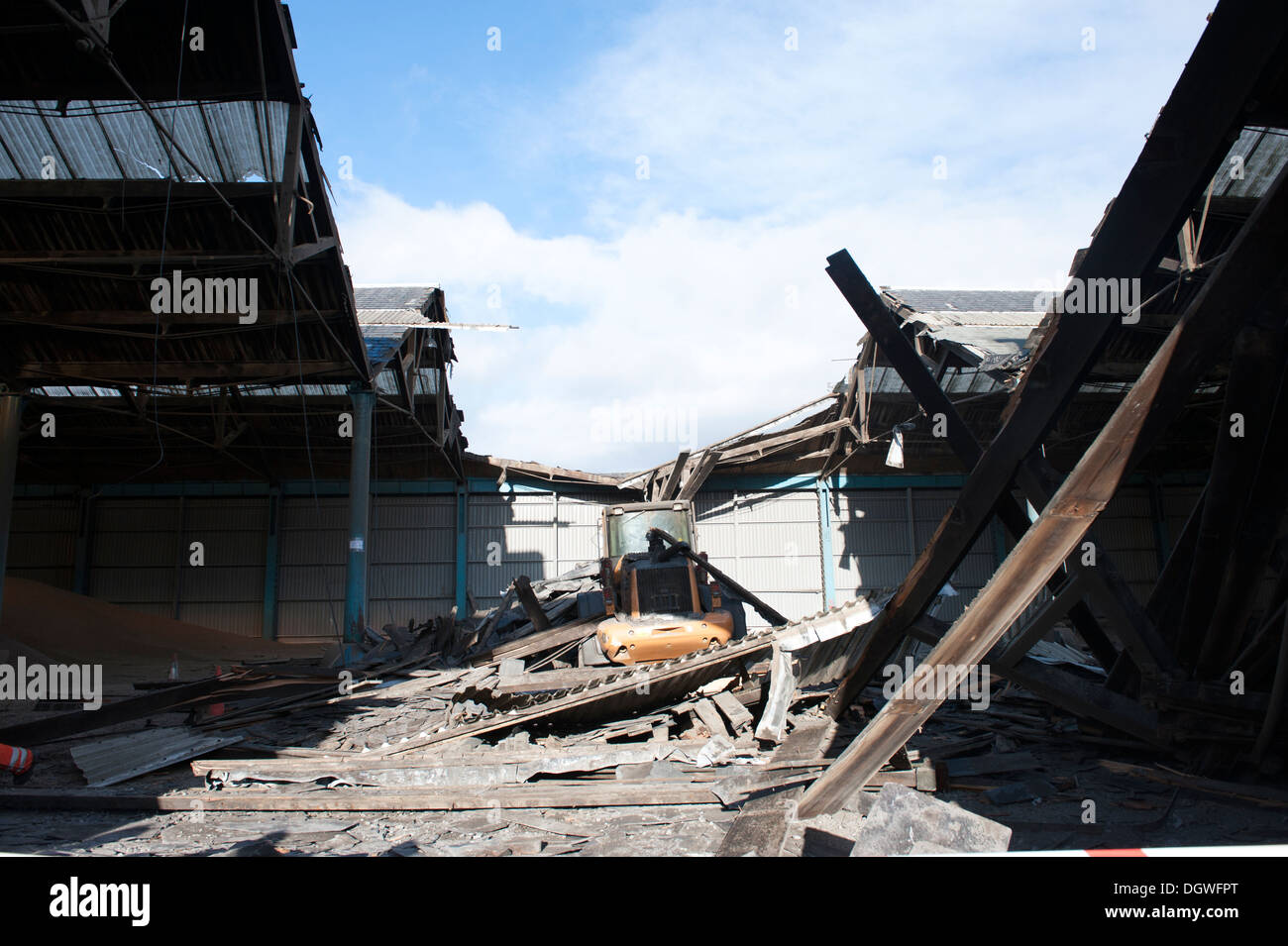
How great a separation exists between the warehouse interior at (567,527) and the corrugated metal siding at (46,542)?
0.12 m

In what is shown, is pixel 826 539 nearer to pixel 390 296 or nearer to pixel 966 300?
pixel 966 300

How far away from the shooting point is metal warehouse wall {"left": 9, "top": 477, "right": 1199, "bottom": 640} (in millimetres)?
23016

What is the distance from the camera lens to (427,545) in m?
23.3

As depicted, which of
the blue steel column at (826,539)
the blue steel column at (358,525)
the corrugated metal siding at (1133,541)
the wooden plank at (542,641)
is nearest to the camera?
the wooden plank at (542,641)

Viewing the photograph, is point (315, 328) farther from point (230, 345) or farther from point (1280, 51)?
point (1280, 51)

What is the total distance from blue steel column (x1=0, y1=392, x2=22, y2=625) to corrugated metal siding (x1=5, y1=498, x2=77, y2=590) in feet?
36.1

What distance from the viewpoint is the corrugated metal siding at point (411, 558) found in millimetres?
23031

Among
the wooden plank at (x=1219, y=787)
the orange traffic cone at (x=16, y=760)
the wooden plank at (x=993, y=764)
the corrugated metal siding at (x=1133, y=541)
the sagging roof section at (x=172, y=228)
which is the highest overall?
the sagging roof section at (x=172, y=228)

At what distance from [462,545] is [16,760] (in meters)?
16.3

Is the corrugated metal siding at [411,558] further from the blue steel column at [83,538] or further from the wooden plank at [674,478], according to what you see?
the blue steel column at [83,538]

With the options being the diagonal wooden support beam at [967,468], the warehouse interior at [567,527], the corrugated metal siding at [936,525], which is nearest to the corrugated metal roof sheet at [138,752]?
the warehouse interior at [567,527]
